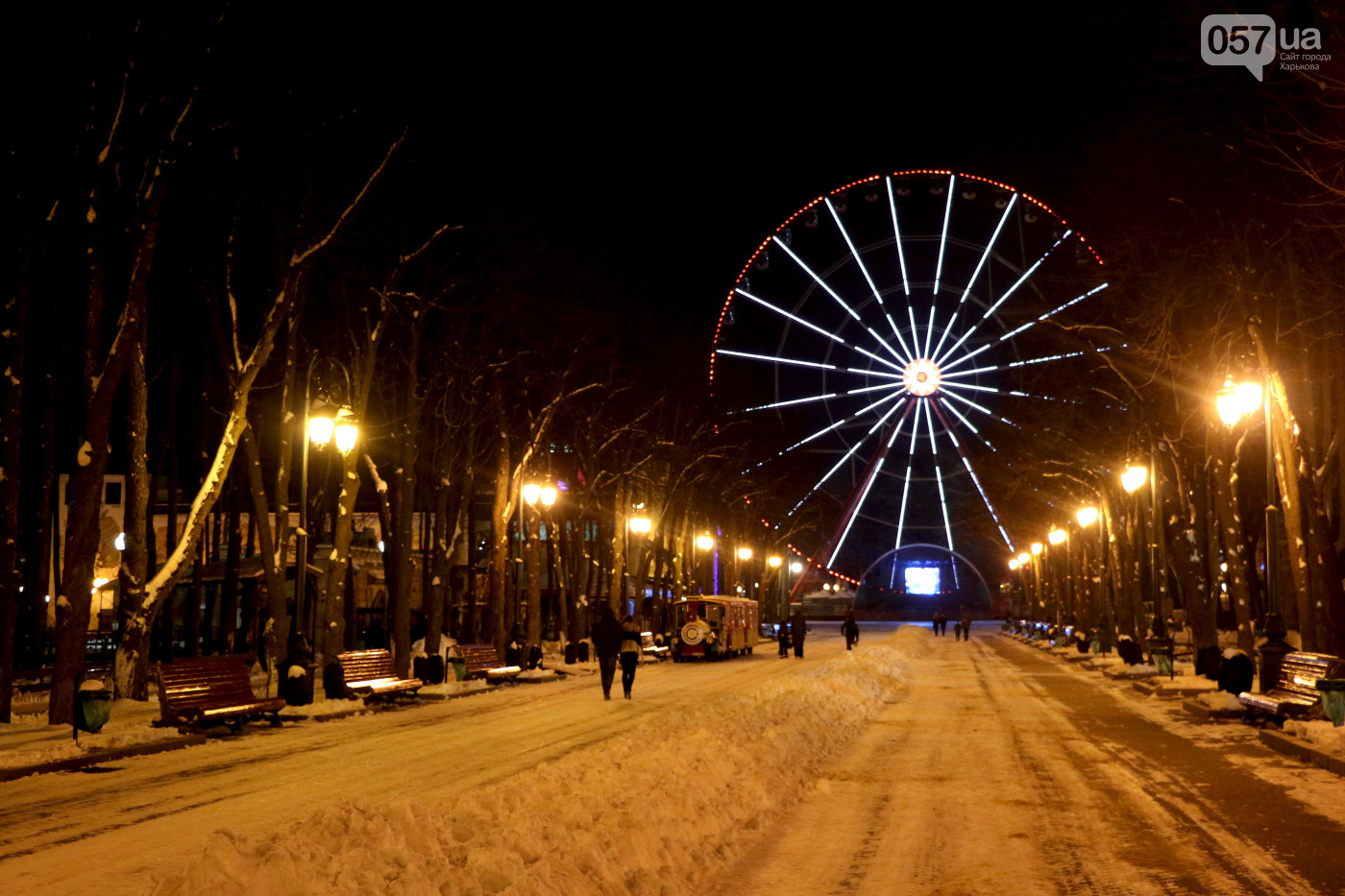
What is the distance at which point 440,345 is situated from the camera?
3594cm

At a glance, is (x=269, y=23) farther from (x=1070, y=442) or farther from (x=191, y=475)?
(x=191, y=475)

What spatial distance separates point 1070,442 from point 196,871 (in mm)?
43413

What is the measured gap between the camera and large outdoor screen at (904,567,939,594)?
13388 cm

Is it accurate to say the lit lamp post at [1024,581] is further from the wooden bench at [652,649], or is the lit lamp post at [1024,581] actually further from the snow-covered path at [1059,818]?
the snow-covered path at [1059,818]

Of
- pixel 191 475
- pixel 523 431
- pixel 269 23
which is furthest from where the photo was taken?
pixel 191 475

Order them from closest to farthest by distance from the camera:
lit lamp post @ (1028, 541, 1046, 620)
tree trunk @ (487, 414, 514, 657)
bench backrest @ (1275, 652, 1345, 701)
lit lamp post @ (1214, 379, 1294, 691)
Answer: bench backrest @ (1275, 652, 1345, 701) < lit lamp post @ (1214, 379, 1294, 691) < tree trunk @ (487, 414, 514, 657) < lit lamp post @ (1028, 541, 1046, 620)

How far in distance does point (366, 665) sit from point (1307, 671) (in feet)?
55.6

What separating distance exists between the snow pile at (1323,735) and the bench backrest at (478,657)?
1963 cm

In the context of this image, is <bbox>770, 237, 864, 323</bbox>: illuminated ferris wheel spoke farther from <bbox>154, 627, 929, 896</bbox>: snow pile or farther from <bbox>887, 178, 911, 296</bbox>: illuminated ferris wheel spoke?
<bbox>154, 627, 929, 896</bbox>: snow pile

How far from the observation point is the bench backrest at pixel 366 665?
26016mm

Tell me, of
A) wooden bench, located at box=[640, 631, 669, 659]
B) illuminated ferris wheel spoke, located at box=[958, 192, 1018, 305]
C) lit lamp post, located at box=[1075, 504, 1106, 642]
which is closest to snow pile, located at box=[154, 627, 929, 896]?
wooden bench, located at box=[640, 631, 669, 659]

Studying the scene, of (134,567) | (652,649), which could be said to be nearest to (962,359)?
(652,649)

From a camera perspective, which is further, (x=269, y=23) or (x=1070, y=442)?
(x=1070, y=442)

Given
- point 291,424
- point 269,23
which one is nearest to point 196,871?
point 269,23
